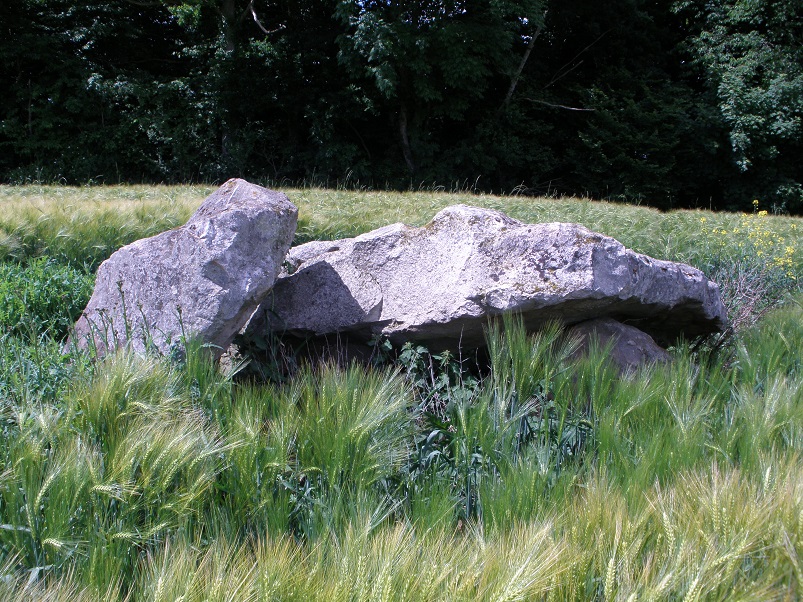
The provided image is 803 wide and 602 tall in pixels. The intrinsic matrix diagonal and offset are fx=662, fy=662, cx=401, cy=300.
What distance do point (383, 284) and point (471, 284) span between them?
0.66m

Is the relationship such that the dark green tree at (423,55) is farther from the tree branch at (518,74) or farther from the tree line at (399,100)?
the tree branch at (518,74)

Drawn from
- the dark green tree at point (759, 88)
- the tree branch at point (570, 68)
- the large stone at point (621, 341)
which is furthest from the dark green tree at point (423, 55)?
the large stone at point (621, 341)

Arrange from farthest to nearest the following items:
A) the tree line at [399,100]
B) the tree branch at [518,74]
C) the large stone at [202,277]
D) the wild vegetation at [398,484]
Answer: the tree branch at [518,74], the tree line at [399,100], the large stone at [202,277], the wild vegetation at [398,484]

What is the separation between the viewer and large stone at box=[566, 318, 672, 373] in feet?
13.7

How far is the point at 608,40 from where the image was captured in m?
24.9

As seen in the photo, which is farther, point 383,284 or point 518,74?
point 518,74

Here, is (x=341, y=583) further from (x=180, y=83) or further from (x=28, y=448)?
(x=180, y=83)

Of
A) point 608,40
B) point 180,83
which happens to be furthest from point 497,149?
point 180,83

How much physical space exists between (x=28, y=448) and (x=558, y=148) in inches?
954

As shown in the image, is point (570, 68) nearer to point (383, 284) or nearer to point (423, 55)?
point (423, 55)

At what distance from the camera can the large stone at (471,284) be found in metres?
3.81

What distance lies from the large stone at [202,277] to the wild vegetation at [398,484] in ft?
0.92

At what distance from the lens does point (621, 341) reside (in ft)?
14.0

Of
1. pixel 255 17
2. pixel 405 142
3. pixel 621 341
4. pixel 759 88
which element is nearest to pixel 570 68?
pixel 759 88
